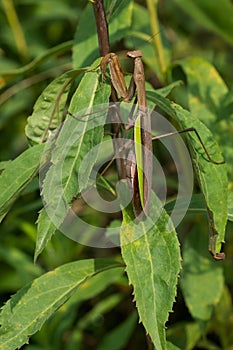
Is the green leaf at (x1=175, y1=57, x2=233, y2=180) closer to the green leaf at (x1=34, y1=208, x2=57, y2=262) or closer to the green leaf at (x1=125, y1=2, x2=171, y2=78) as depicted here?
the green leaf at (x1=125, y1=2, x2=171, y2=78)

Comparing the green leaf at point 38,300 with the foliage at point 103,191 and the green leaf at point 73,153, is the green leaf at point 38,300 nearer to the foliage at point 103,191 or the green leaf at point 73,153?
the foliage at point 103,191

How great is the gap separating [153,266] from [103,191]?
0.55 m

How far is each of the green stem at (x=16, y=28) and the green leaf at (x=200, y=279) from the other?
120 centimetres

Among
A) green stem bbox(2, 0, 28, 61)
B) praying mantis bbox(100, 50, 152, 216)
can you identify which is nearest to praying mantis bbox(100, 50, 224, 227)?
praying mantis bbox(100, 50, 152, 216)

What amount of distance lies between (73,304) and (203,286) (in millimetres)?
366

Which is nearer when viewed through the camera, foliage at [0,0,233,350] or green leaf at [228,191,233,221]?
foliage at [0,0,233,350]

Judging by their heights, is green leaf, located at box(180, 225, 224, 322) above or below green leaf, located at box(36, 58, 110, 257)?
below

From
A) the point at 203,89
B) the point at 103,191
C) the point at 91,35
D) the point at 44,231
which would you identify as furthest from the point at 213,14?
the point at 44,231

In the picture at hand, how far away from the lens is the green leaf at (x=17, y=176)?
122 cm

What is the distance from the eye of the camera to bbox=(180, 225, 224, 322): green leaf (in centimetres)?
172

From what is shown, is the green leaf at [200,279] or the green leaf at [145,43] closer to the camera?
the green leaf at [200,279]

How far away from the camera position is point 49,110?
1383 millimetres

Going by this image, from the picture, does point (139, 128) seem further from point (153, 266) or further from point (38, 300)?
point (38, 300)

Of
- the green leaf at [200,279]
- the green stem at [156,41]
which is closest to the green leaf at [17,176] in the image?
the green leaf at [200,279]
